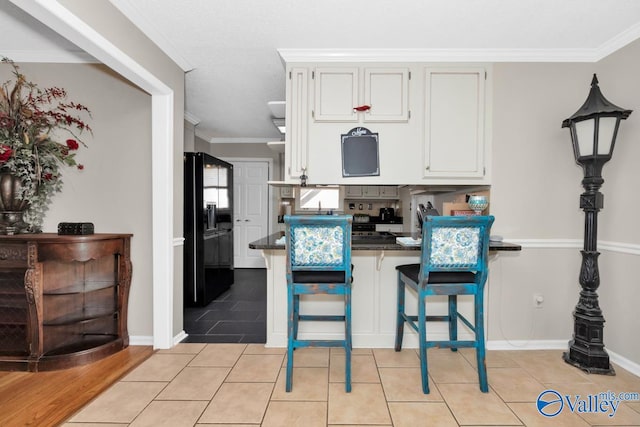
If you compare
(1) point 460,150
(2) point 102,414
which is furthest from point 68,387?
(1) point 460,150

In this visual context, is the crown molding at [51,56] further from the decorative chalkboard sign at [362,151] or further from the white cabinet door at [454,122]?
the white cabinet door at [454,122]

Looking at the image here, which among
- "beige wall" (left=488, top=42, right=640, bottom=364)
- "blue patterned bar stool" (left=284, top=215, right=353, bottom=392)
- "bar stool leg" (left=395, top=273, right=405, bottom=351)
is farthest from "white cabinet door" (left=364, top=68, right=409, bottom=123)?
"bar stool leg" (left=395, top=273, right=405, bottom=351)

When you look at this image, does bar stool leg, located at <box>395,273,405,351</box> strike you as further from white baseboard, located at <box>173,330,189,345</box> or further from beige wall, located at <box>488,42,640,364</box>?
white baseboard, located at <box>173,330,189,345</box>

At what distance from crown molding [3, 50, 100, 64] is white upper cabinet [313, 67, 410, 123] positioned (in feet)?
6.27

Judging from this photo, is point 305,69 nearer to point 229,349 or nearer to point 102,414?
point 229,349

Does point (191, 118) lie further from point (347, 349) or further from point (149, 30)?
point (347, 349)

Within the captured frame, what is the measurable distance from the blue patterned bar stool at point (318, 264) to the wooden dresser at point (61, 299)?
4.97 feet

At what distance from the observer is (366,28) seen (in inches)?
86.6

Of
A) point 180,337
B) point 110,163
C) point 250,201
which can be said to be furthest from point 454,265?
point 250,201

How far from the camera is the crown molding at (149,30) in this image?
1.98 m

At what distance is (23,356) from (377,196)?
15.6 ft

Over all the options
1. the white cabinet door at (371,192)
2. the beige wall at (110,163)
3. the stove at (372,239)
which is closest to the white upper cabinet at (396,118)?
the stove at (372,239)

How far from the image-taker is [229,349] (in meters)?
2.53

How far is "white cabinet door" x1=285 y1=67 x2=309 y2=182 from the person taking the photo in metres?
2.53
